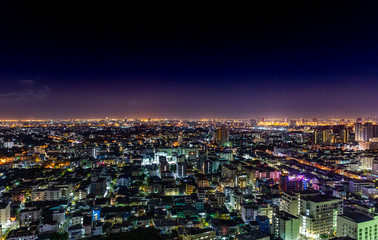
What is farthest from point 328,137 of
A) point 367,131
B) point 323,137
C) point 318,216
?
point 318,216

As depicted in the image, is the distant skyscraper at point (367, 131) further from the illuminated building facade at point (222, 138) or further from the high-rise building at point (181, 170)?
the high-rise building at point (181, 170)

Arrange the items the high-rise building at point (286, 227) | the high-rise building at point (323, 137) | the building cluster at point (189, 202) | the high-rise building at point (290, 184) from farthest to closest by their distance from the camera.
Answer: the high-rise building at point (323, 137)
the high-rise building at point (290, 184)
the building cluster at point (189, 202)
the high-rise building at point (286, 227)

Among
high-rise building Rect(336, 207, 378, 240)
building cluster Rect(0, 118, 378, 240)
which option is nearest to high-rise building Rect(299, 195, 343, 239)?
building cluster Rect(0, 118, 378, 240)

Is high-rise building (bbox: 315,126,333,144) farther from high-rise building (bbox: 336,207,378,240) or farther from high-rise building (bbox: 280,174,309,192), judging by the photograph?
high-rise building (bbox: 336,207,378,240)

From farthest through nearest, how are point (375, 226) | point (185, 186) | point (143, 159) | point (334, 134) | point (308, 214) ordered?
1. point (334, 134)
2. point (143, 159)
3. point (185, 186)
4. point (308, 214)
5. point (375, 226)

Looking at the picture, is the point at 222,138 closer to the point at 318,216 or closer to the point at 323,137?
the point at 323,137

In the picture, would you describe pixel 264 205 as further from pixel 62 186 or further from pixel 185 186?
pixel 62 186

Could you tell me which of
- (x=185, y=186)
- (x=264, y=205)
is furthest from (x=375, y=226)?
(x=185, y=186)

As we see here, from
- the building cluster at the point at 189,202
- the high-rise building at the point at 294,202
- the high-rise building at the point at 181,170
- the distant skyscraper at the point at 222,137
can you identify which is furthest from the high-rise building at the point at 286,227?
the distant skyscraper at the point at 222,137
